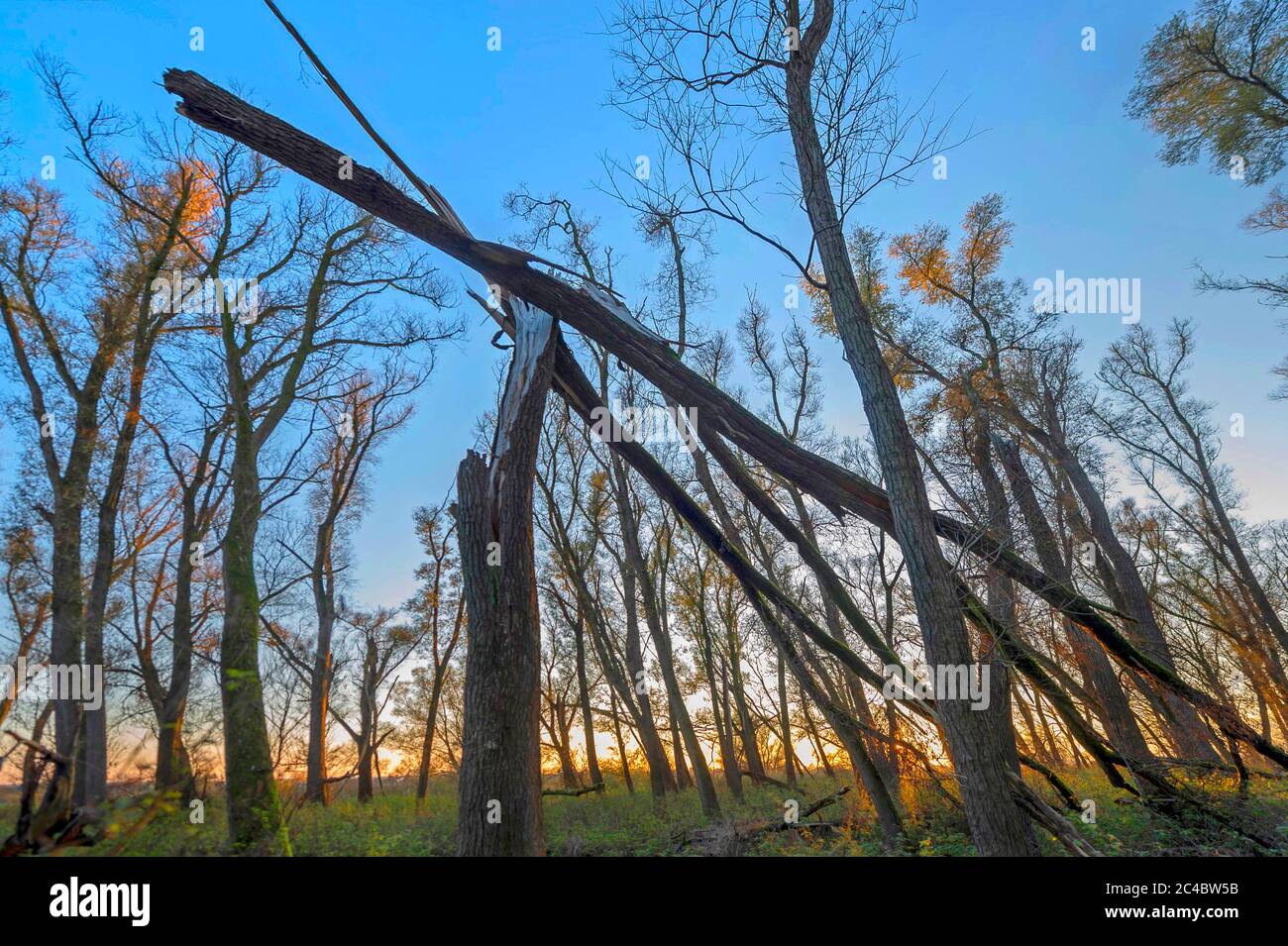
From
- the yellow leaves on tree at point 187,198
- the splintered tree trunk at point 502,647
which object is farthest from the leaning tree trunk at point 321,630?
the splintered tree trunk at point 502,647

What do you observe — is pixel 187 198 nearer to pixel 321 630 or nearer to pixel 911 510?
pixel 321 630

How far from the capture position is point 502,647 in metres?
3.65

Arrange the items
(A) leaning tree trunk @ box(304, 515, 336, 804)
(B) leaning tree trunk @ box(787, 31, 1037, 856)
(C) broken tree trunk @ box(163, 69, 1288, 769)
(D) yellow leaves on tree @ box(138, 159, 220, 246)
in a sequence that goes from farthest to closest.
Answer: (A) leaning tree trunk @ box(304, 515, 336, 804) → (D) yellow leaves on tree @ box(138, 159, 220, 246) → (C) broken tree trunk @ box(163, 69, 1288, 769) → (B) leaning tree trunk @ box(787, 31, 1037, 856)

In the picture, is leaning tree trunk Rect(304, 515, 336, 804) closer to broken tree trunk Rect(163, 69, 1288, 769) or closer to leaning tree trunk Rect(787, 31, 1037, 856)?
broken tree trunk Rect(163, 69, 1288, 769)

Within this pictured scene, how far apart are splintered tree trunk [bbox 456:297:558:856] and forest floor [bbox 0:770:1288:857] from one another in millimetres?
1023

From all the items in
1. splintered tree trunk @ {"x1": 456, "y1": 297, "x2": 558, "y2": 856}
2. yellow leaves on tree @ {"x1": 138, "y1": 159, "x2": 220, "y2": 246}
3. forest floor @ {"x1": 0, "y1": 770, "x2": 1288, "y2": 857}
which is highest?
yellow leaves on tree @ {"x1": 138, "y1": 159, "x2": 220, "y2": 246}

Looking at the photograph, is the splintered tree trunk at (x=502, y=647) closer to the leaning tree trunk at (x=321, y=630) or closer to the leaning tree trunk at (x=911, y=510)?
the leaning tree trunk at (x=911, y=510)

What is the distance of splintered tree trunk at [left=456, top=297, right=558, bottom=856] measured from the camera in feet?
11.0

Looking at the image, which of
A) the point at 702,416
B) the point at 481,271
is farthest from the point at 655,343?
the point at 481,271

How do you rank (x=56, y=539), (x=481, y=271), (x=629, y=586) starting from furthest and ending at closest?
(x=629, y=586) < (x=56, y=539) < (x=481, y=271)

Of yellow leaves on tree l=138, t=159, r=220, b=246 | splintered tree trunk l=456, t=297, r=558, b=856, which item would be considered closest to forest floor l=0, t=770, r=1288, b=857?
splintered tree trunk l=456, t=297, r=558, b=856
